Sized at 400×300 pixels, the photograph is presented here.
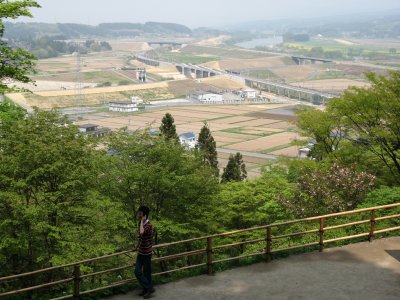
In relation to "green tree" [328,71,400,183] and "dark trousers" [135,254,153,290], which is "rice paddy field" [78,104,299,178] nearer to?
"green tree" [328,71,400,183]

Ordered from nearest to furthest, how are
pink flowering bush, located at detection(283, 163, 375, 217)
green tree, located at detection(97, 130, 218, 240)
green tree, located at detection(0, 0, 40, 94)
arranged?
green tree, located at detection(0, 0, 40, 94)
green tree, located at detection(97, 130, 218, 240)
pink flowering bush, located at detection(283, 163, 375, 217)

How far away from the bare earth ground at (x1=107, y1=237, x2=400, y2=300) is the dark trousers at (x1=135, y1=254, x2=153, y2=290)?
28 centimetres

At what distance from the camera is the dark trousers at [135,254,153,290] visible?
330 inches

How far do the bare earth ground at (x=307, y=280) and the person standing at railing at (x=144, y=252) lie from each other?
0.26 meters

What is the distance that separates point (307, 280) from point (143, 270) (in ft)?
9.80

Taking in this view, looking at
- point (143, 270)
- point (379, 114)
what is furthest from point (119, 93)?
point (143, 270)

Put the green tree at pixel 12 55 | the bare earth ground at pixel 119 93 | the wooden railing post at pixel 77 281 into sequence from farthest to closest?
the bare earth ground at pixel 119 93 < the green tree at pixel 12 55 < the wooden railing post at pixel 77 281

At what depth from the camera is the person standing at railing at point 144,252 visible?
8281 mm

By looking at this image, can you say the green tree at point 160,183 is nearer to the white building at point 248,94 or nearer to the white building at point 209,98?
the white building at point 209,98

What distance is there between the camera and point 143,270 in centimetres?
854

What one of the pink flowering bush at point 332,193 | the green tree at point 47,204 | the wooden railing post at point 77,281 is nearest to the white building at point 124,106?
the pink flowering bush at point 332,193

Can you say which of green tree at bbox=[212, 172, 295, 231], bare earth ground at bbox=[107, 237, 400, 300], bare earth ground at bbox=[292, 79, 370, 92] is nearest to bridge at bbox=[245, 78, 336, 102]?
bare earth ground at bbox=[292, 79, 370, 92]

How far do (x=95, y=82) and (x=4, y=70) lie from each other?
169397mm

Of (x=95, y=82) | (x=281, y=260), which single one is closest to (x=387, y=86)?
(x=281, y=260)
